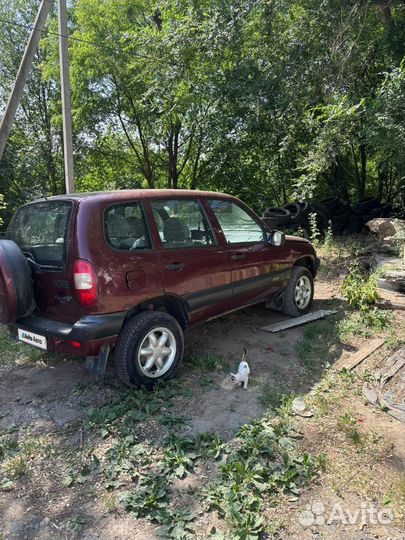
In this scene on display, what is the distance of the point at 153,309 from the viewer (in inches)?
147

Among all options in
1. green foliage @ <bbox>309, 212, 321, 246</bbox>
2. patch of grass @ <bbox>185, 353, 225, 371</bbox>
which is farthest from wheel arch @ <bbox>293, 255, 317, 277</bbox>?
green foliage @ <bbox>309, 212, 321, 246</bbox>

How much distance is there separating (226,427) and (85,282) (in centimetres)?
156

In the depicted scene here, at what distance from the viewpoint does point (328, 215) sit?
34.9ft

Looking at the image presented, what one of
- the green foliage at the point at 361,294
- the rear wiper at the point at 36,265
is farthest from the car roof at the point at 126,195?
the green foliage at the point at 361,294

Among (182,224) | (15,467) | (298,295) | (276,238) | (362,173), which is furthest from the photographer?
(362,173)

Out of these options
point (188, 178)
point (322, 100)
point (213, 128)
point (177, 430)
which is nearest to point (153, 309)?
point (177, 430)

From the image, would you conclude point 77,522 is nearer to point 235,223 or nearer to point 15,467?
point 15,467

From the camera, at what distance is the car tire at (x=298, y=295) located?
17.3 feet

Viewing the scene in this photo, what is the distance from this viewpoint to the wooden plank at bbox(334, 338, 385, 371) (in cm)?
395

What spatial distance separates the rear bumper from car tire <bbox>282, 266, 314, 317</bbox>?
2657mm

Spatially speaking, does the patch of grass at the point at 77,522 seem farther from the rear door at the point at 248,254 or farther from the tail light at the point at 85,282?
the rear door at the point at 248,254

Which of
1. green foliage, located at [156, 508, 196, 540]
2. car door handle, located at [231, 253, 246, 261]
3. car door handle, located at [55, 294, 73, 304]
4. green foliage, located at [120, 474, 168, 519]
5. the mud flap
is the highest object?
car door handle, located at [231, 253, 246, 261]

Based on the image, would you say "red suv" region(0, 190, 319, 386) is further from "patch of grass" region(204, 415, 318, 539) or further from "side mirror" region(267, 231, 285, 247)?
"patch of grass" region(204, 415, 318, 539)

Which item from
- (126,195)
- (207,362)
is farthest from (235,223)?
(207,362)
